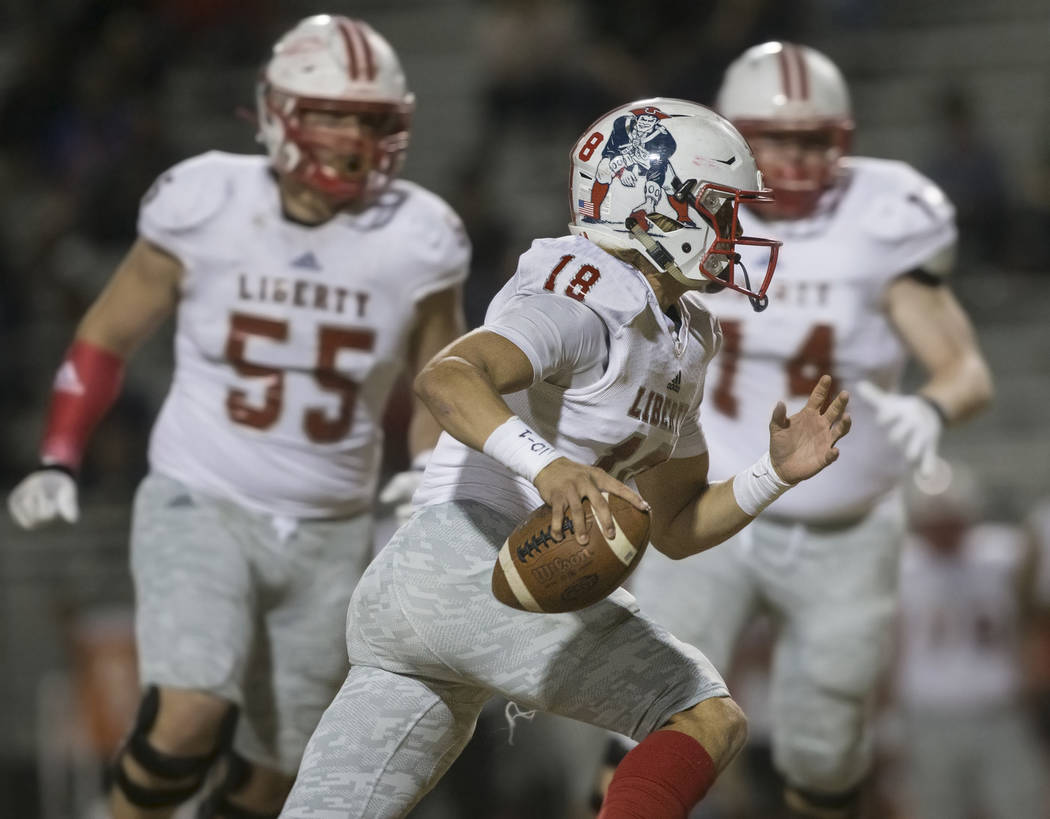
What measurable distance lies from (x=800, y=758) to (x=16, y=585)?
3119 mm

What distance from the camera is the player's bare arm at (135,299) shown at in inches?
154

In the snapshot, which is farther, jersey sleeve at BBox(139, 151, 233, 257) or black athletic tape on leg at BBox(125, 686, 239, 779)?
jersey sleeve at BBox(139, 151, 233, 257)

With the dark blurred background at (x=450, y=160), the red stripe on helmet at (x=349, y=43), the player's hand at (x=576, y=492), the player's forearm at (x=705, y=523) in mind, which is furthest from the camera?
the dark blurred background at (x=450, y=160)

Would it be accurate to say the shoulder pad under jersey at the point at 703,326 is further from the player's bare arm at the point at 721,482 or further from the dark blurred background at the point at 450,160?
the dark blurred background at the point at 450,160

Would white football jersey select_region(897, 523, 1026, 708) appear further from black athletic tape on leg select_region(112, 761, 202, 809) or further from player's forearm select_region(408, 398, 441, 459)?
black athletic tape on leg select_region(112, 761, 202, 809)

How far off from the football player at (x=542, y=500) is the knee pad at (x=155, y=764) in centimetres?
93

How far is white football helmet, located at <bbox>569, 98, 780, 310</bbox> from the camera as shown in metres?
2.77

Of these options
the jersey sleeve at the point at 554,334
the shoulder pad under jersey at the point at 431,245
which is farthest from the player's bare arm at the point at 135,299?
the jersey sleeve at the point at 554,334

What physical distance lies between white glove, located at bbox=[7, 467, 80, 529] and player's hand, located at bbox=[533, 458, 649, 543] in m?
1.81

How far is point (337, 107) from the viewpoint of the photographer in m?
3.93

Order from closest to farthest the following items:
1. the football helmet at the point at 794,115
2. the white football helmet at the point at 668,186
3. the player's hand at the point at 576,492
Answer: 1. the player's hand at the point at 576,492
2. the white football helmet at the point at 668,186
3. the football helmet at the point at 794,115

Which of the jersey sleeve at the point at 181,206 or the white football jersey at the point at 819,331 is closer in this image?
the jersey sleeve at the point at 181,206

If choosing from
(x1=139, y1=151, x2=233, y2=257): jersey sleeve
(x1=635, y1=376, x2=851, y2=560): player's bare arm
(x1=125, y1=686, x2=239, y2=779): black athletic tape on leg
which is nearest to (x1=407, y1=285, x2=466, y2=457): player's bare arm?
(x1=139, y1=151, x2=233, y2=257): jersey sleeve

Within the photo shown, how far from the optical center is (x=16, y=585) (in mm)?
6059
